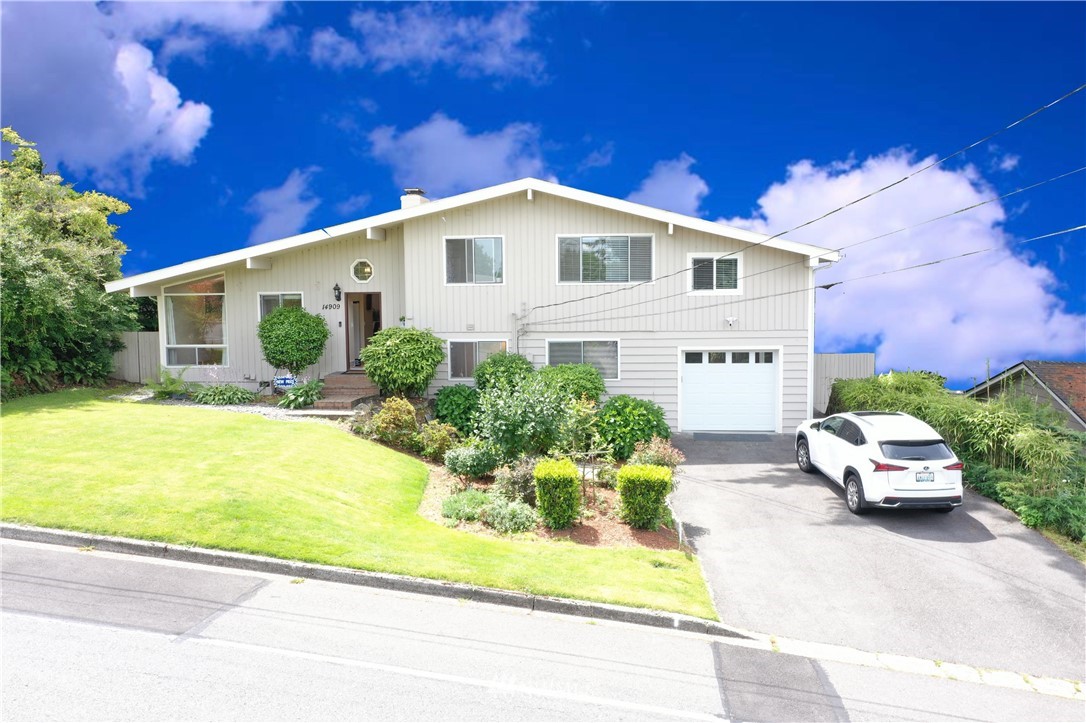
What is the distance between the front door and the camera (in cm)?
1981

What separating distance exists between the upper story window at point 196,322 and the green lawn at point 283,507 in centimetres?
600

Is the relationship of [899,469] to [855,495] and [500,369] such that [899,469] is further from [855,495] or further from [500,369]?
[500,369]

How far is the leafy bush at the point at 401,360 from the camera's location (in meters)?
16.6

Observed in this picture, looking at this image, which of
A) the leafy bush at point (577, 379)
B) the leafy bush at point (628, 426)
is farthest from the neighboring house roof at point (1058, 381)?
the leafy bush at point (577, 379)

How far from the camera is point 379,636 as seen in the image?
6.66m

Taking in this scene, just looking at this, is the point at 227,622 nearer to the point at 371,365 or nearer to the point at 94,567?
the point at 94,567

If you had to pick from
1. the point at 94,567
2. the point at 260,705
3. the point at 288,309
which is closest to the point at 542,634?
the point at 260,705

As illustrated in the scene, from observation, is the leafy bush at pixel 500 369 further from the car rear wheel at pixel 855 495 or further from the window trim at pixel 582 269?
the car rear wheel at pixel 855 495

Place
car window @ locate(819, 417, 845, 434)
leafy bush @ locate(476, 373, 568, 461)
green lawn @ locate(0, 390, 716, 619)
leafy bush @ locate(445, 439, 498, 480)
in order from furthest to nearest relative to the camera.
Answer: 1. car window @ locate(819, 417, 845, 434)
2. leafy bush @ locate(445, 439, 498, 480)
3. leafy bush @ locate(476, 373, 568, 461)
4. green lawn @ locate(0, 390, 716, 619)

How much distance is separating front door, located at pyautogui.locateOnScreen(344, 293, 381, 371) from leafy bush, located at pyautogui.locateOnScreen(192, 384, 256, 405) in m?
2.97

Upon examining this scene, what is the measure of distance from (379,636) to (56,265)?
51.8 feet

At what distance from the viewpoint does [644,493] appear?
33.2 feet

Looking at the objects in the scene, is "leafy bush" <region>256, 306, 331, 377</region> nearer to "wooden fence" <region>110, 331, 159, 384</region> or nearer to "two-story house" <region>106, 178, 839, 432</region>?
"two-story house" <region>106, 178, 839, 432</region>

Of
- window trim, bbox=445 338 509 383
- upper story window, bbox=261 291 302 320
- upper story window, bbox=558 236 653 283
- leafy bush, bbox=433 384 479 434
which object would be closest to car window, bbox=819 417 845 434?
upper story window, bbox=558 236 653 283
